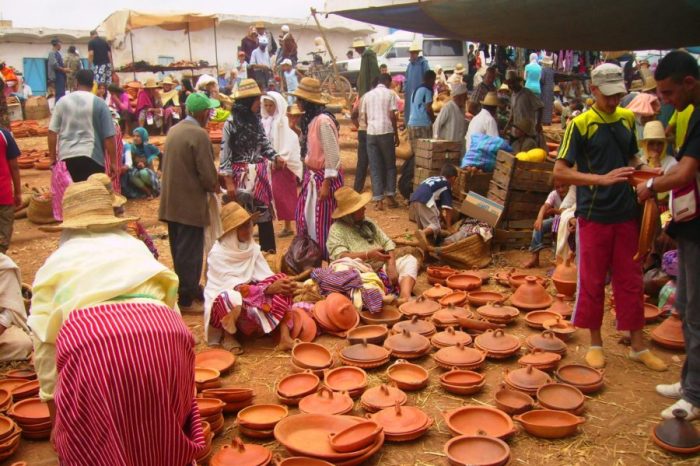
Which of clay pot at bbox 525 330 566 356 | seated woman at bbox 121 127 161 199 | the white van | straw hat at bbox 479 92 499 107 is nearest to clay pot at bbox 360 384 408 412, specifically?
clay pot at bbox 525 330 566 356

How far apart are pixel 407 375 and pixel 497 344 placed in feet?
2.25

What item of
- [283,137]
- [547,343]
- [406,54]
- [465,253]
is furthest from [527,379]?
[406,54]

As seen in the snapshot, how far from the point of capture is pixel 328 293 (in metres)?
5.11

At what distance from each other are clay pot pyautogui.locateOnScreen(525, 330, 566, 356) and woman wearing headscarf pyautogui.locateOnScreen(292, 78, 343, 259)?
6.99 feet

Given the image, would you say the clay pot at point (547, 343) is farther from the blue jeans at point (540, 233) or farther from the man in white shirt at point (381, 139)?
the man in white shirt at point (381, 139)

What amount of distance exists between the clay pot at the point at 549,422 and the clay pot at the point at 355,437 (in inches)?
30.2

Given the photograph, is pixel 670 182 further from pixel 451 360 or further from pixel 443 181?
pixel 443 181

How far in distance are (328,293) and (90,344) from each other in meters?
3.23

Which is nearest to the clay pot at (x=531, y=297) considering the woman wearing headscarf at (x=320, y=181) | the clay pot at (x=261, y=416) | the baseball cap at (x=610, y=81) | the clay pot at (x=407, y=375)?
the clay pot at (x=407, y=375)

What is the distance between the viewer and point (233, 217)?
180 inches

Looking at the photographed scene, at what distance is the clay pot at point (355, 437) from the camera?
303cm

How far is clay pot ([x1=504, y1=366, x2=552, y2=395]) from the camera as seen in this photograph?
365 cm

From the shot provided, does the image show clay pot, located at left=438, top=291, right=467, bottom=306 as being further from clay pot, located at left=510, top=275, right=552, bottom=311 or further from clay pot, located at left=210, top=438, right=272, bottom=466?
clay pot, located at left=210, top=438, right=272, bottom=466

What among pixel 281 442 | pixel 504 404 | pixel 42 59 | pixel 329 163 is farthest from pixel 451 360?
pixel 42 59
